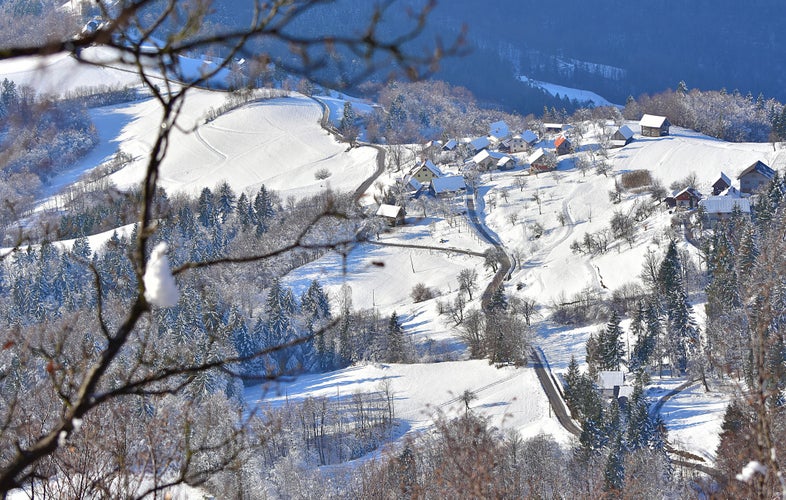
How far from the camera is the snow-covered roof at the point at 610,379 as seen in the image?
78.3 feet

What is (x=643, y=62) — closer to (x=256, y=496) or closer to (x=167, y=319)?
(x=167, y=319)

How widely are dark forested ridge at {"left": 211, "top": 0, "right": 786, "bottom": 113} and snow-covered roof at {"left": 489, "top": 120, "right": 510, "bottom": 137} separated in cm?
2606

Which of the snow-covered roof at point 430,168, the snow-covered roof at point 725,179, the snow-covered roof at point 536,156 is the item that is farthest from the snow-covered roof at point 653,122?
the snow-covered roof at point 430,168

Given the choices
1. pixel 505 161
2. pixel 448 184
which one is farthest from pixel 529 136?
pixel 448 184

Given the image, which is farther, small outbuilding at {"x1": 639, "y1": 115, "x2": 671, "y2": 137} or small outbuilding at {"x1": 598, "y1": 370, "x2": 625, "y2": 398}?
small outbuilding at {"x1": 639, "y1": 115, "x2": 671, "y2": 137}

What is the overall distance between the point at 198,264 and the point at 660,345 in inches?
1041

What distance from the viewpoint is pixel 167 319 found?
28.1m

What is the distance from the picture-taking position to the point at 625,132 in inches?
1930

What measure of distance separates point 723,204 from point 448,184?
54.7ft

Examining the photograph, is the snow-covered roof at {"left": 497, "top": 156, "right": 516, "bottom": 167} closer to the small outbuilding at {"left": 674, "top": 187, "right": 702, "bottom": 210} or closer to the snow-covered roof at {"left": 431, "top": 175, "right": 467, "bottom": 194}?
the snow-covered roof at {"left": 431, "top": 175, "right": 467, "bottom": 194}

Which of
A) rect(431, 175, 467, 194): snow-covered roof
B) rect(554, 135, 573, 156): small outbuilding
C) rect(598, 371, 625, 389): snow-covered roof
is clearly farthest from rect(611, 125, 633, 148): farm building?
rect(598, 371, 625, 389): snow-covered roof

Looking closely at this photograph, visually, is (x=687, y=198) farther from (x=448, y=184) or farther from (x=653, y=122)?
(x=653, y=122)

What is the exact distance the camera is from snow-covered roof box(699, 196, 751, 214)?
33.4 meters

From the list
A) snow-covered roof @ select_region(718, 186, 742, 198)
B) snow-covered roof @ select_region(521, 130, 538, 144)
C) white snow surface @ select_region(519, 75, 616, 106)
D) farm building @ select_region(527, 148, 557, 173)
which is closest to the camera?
snow-covered roof @ select_region(718, 186, 742, 198)
